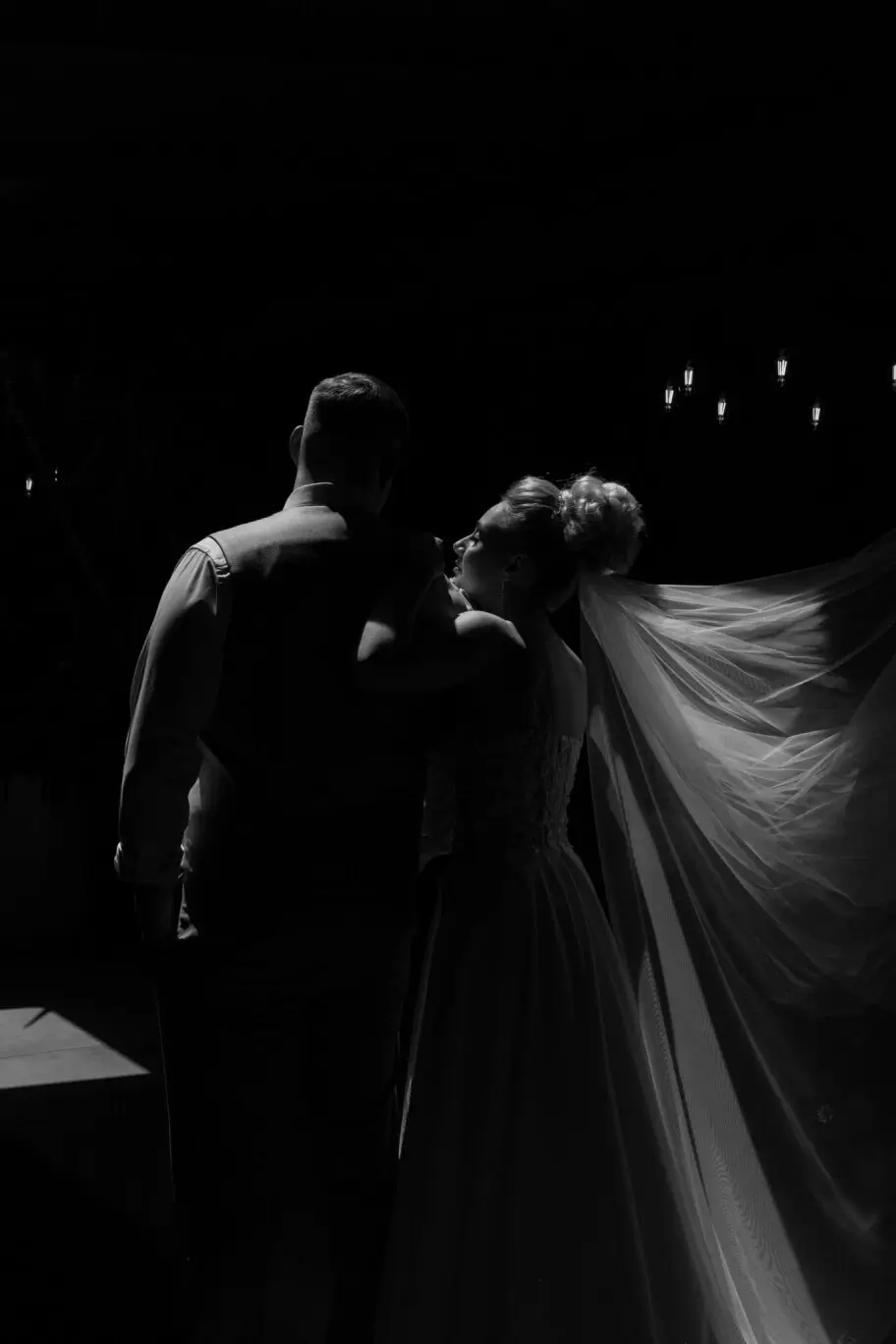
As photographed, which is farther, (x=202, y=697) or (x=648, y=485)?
(x=648, y=485)

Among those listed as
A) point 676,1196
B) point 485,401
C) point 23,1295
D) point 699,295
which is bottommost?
point 23,1295

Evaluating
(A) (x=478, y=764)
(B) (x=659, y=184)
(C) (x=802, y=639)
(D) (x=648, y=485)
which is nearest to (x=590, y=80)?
(B) (x=659, y=184)

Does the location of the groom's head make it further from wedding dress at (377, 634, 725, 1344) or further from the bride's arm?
wedding dress at (377, 634, 725, 1344)

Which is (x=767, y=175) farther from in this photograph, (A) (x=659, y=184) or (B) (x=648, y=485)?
(B) (x=648, y=485)

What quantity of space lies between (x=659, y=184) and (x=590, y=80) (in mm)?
448

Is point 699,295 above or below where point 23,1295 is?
above

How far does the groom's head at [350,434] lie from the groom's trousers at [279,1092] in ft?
1.91

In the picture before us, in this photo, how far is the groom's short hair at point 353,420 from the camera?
1.93 metres

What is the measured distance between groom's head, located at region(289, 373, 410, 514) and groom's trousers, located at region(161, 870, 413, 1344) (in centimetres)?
58

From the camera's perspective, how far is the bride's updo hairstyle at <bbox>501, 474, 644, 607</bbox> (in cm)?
230

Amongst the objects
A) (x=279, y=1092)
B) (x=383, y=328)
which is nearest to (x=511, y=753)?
(x=279, y=1092)

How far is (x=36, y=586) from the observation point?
4406 mm

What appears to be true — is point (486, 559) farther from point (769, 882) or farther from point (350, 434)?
point (769, 882)

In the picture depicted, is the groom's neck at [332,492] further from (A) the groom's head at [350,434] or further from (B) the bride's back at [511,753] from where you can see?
(B) the bride's back at [511,753]
